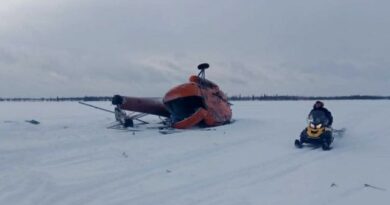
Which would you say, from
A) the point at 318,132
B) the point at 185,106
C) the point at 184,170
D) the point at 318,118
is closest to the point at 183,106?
the point at 185,106

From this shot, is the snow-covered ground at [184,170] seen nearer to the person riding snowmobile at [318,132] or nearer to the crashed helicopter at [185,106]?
the person riding snowmobile at [318,132]

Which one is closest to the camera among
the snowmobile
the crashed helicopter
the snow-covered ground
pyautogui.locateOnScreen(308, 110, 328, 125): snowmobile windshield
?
the snow-covered ground

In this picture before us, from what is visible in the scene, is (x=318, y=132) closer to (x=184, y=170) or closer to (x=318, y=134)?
(x=318, y=134)

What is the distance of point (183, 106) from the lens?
60.9 ft

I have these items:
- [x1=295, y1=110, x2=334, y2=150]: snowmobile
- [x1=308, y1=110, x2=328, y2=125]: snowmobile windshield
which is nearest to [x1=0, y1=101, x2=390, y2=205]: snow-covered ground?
[x1=295, y1=110, x2=334, y2=150]: snowmobile

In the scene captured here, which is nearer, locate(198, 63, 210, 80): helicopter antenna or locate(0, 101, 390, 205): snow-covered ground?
locate(0, 101, 390, 205): snow-covered ground

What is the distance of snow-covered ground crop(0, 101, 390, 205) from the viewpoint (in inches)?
249

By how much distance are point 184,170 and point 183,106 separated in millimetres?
10398

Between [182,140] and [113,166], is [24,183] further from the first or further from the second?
[182,140]

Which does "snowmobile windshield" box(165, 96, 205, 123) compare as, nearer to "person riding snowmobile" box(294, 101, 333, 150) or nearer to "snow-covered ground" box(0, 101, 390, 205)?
"snow-covered ground" box(0, 101, 390, 205)

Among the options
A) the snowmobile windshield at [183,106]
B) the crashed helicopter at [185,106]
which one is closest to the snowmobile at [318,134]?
the crashed helicopter at [185,106]

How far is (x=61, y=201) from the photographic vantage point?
5898 mm

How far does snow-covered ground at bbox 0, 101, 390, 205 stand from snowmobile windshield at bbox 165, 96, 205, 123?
4.40m

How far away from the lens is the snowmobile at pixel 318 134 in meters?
11.5
